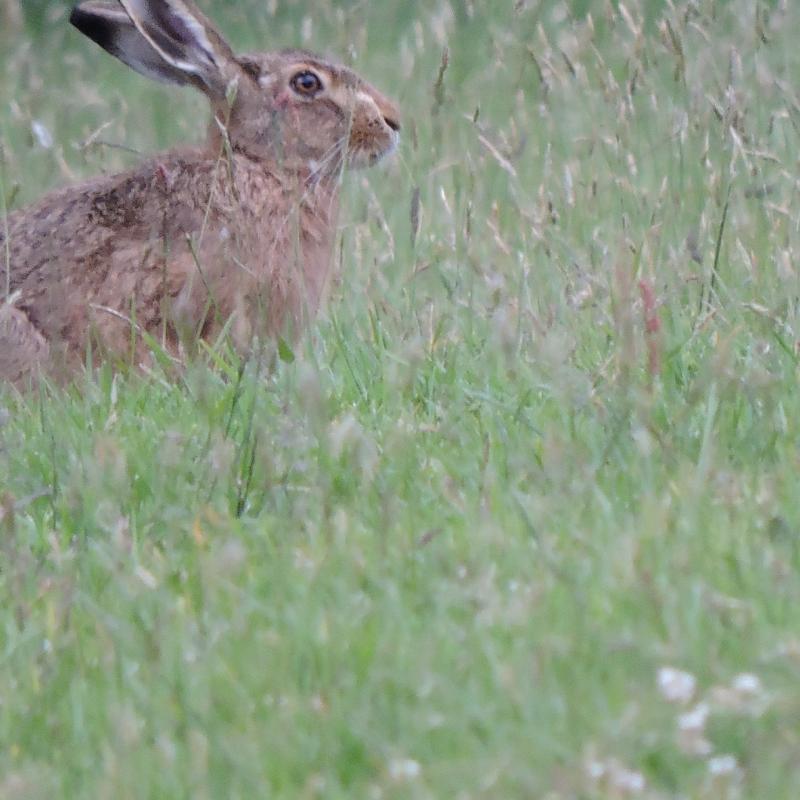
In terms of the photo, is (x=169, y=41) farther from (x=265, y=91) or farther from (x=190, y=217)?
(x=190, y=217)

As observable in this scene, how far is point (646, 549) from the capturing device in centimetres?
307

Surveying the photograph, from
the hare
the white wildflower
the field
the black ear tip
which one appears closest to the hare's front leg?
the hare

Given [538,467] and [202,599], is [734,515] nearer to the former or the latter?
[538,467]

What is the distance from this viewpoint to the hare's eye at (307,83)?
250 inches

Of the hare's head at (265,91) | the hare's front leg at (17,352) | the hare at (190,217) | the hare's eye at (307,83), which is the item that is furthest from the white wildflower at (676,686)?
the hare's eye at (307,83)

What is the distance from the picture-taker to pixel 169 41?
611cm

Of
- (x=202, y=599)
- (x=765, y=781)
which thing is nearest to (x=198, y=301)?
(x=202, y=599)

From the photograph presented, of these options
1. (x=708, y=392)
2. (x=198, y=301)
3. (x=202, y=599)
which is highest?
(x=708, y=392)

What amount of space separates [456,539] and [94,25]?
352cm

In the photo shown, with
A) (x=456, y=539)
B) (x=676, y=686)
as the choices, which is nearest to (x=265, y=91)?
(x=456, y=539)

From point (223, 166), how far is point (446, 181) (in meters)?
1.80

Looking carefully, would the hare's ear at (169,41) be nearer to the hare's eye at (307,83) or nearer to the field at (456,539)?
the hare's eye at (307,83)

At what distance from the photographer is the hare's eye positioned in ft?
20.8

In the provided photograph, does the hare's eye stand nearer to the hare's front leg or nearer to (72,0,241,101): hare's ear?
(72,0,241,101): hare's ear
